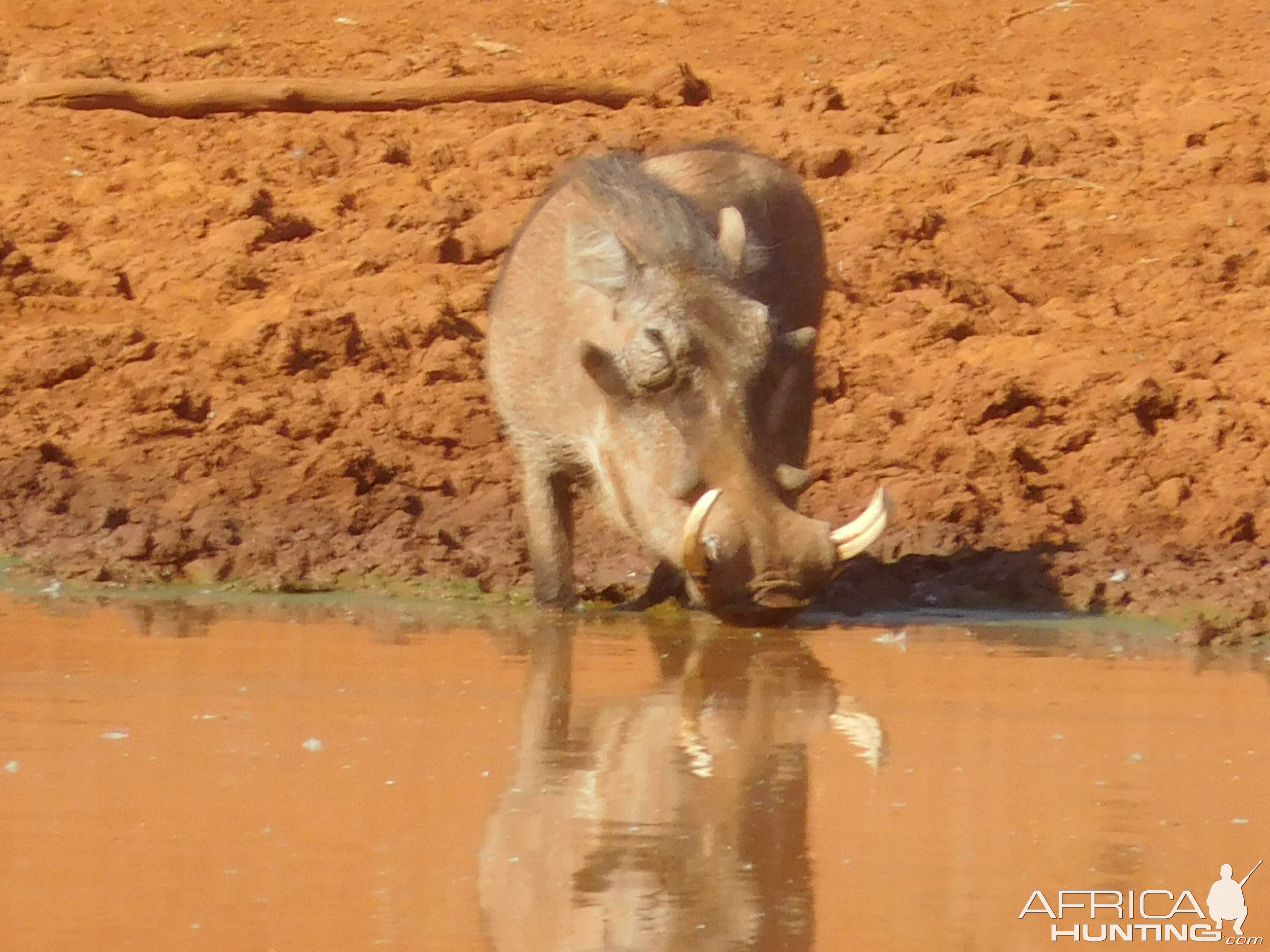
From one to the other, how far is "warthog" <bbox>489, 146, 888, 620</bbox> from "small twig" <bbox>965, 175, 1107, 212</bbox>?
320 centimetres

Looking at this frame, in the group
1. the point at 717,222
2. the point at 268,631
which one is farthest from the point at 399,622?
the point at 717,222

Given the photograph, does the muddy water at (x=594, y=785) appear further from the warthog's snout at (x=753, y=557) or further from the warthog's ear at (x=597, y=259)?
the warthog's ear at (x=597, y=259)

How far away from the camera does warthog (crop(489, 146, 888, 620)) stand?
539 centimetres

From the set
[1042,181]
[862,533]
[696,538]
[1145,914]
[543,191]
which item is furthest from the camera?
[1042,181]

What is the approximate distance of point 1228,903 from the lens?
301 centimetres

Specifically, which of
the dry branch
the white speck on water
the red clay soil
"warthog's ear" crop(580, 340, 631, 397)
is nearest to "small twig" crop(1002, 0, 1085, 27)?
the red clay soil

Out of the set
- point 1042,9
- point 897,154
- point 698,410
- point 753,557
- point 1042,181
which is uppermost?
point 1042,9

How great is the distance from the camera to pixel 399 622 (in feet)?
18.5

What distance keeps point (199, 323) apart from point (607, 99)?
307 centimetres

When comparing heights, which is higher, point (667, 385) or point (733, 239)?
point (733, 239)

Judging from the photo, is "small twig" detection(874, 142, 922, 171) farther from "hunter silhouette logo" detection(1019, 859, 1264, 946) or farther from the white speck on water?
"hunter silhouette logo" detection(1019, 859, 1264, 946)

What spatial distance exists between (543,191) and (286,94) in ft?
7.01

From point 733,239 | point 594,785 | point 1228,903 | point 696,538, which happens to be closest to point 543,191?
point 733,239

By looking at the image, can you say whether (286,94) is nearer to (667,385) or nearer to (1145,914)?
(667,385)
